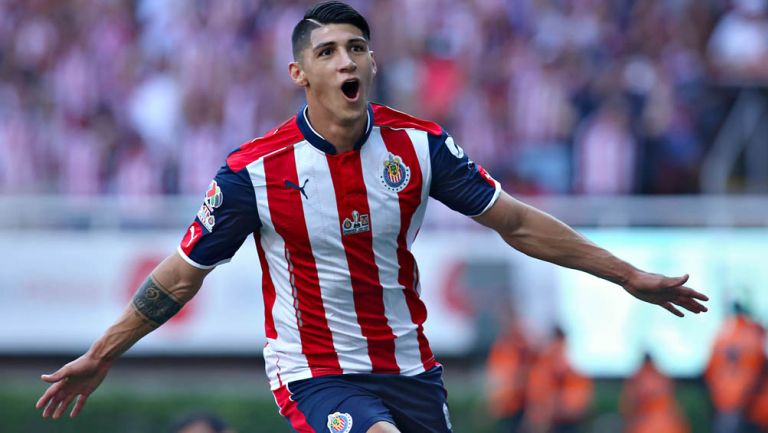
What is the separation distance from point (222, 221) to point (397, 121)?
82 centimetres

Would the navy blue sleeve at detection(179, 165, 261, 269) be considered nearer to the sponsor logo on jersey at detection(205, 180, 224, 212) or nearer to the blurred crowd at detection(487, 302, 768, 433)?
the sponsor logo on jersey at detection(205, 180, 224, 212)

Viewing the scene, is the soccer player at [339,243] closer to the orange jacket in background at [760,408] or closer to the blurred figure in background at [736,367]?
the blurred figure in background at [736,367]

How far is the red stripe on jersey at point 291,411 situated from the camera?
5.62 metres

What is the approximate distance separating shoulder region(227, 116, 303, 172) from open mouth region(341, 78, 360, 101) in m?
0.29

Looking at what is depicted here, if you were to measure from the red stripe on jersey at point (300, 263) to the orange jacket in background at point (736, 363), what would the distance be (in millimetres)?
8389

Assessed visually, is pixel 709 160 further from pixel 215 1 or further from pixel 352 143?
pixel 352 143

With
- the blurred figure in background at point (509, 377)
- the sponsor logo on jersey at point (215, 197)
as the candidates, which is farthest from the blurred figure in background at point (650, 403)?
the sponsor logo on jersey at point (215, 197)

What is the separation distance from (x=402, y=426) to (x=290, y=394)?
0.47m

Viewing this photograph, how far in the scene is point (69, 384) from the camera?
5828mm

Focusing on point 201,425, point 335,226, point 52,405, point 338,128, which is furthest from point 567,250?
point 52,405

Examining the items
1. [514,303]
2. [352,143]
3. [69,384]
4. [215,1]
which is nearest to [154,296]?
[69,384]

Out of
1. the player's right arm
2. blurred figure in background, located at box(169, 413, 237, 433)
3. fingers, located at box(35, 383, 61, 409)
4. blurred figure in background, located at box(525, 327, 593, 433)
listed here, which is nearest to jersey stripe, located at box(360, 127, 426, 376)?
the player's right arm

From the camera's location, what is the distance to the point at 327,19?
18.1ft

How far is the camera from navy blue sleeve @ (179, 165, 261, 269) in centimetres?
554
